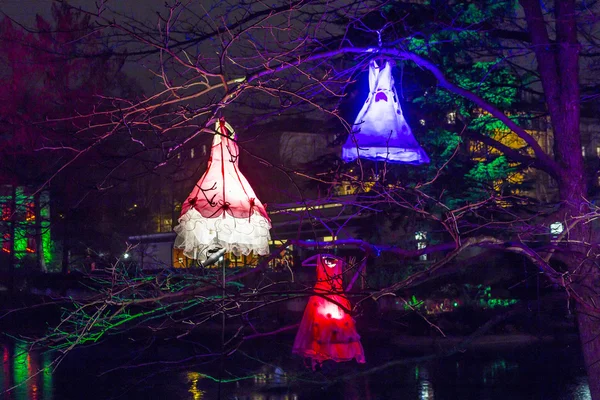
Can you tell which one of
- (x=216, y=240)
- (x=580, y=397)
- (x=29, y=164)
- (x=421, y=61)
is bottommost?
(x=580, y=397)

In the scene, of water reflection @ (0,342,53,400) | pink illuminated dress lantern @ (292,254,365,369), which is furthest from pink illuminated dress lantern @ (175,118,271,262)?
water reflection @ (0,342,53,400)

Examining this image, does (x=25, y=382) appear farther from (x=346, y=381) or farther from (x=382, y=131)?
(x=382, y=131)

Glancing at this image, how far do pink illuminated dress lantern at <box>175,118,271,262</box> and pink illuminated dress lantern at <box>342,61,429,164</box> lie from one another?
0.95 m

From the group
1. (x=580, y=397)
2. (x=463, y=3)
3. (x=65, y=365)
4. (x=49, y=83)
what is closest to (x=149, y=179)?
(x=49, y=83)

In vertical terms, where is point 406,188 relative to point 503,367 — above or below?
above

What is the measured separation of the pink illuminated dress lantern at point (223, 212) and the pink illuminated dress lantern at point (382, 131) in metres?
0.95

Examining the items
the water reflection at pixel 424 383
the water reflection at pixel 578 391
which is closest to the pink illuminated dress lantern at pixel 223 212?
the water reflection at pixel 424 383

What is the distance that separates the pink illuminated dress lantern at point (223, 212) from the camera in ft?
17.1

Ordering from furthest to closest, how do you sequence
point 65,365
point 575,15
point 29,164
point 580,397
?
point 29,164 → point 65,365 → point 580,397 → point 575,15

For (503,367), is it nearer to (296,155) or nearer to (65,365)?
(65,365)

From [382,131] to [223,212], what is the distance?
65.2 inches

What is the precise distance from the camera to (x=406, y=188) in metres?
5.50

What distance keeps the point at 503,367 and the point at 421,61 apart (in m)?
13.5

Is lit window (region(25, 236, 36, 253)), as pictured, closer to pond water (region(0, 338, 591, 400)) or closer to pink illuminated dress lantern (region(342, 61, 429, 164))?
pond water (region(0, 338, 591, 400))
